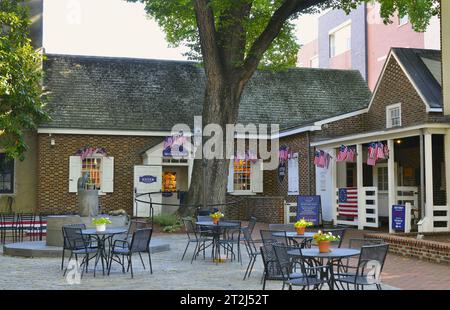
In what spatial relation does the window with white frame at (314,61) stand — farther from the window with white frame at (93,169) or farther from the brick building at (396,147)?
the window with white frame at (93,169)

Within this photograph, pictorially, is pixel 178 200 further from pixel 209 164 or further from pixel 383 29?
pixel 383 29

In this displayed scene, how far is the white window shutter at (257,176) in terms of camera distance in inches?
952

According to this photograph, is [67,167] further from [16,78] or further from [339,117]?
[339,117]

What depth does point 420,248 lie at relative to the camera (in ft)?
40.5

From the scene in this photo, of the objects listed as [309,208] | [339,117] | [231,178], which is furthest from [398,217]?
[231,178]

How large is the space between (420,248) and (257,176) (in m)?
12.2

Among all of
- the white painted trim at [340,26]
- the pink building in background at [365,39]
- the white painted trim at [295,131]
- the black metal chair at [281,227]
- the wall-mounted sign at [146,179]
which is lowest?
the black metal chair at [281,227]

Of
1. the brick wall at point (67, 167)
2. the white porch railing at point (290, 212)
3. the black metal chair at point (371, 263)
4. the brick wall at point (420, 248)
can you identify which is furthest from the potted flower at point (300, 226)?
the brick wall at point (67, 167)

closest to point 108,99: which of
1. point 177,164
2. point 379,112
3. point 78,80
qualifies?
point 78,80

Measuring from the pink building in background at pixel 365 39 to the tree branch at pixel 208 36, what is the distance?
50.1ft

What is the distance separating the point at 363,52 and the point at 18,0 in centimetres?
2288

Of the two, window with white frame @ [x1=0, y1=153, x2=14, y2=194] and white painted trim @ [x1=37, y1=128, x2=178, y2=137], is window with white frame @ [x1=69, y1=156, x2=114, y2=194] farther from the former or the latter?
window with white frame @ [x1=0, y1=153, x2=14, y2=194]
